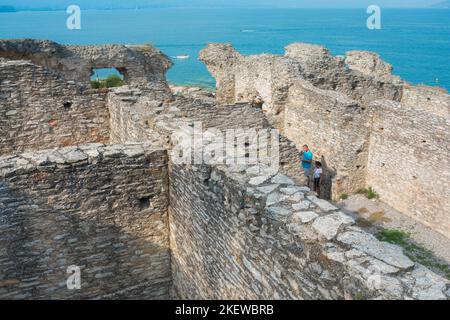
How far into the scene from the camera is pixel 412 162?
480 inches

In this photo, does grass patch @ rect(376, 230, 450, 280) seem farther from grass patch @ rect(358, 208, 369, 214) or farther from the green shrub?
the green shrub

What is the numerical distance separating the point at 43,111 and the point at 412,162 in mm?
9373

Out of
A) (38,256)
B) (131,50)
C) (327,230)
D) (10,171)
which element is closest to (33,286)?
(38,256)

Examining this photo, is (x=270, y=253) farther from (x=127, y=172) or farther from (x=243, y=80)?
(x=243, y=80)

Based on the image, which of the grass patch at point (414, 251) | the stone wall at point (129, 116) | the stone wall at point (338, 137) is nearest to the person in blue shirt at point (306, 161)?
the stone wall at point (338, 137)

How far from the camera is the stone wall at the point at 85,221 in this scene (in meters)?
5.93

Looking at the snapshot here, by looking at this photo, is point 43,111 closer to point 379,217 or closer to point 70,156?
point 70,156

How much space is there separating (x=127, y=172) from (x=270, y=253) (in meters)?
2.81

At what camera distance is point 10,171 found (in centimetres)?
571

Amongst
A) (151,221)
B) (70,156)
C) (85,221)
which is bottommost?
(151,221)

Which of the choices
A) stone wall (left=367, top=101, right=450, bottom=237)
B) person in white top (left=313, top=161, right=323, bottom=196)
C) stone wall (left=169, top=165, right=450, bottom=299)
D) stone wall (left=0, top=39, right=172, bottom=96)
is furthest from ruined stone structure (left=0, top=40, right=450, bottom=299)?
stone wall (left=0, top=39, right=172, bottom=96)

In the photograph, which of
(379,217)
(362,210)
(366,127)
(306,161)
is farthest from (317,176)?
(366,127)

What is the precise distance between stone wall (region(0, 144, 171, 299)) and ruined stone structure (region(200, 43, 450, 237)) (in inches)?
303

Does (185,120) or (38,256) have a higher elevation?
(185,120)
